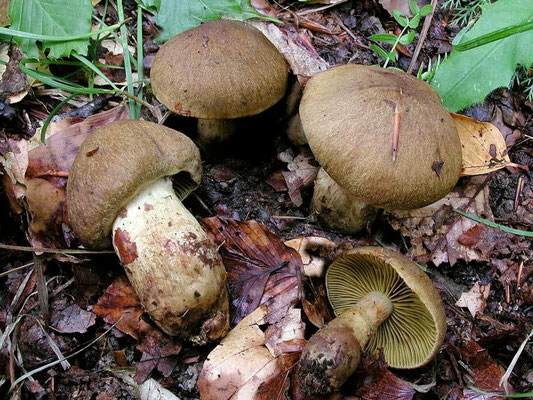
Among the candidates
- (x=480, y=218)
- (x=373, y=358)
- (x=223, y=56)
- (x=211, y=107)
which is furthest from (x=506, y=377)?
(x=223, y=56)

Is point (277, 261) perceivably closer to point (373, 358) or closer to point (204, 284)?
point (204, 284)

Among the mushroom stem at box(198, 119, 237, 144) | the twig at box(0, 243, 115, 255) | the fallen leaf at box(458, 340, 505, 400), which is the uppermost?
the mushroom stem at box(198, 119, 237, 144)

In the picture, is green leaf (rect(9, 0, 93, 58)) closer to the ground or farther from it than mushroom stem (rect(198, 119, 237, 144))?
farther from it

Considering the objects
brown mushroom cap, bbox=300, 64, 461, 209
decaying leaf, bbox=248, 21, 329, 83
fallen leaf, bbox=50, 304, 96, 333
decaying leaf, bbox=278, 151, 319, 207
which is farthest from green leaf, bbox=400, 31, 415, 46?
fallen leaf, bbox=50, 304, 96, 333

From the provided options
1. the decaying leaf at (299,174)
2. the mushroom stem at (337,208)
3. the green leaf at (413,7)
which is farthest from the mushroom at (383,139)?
the green leaf at (413,7)

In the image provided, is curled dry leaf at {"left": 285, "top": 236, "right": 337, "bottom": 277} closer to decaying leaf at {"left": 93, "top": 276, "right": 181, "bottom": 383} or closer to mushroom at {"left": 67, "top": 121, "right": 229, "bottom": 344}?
mushroom at {"left": 67, "top": 121, "right": 229, "bottom": 344}

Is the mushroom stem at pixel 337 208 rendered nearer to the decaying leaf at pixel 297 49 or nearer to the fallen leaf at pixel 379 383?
the decaying leaf at pixel 297 49

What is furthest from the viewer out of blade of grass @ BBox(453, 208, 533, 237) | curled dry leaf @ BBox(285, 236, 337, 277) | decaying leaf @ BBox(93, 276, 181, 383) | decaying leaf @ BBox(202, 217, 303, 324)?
blade of grass @ BBox(453, 208, 533, 237)
